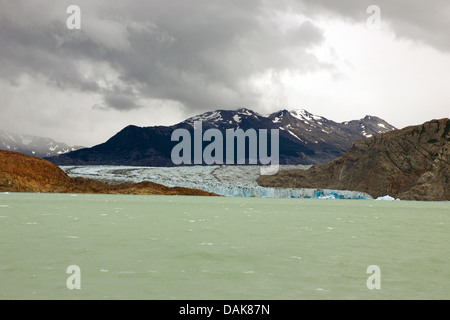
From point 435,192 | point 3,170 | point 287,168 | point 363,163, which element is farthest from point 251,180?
point 3,170

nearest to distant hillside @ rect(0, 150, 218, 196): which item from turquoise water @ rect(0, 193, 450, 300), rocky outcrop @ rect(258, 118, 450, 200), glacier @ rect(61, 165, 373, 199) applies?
glacier @ rect(61, 165, 373, 199)

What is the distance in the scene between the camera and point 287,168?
577ft

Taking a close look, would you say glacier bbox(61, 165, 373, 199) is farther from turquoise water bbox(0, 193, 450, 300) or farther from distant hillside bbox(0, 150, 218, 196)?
turquoise water bbox(0, 193, 450, 300)

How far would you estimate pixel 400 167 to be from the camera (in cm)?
13638

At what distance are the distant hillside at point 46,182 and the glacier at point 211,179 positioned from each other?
5.16 meters

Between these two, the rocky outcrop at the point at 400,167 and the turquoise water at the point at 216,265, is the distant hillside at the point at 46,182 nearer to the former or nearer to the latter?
the rocky outcrop at the point at 400,167

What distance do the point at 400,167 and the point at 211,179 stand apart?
61.0 m

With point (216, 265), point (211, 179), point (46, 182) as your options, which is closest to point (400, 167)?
point (211, 179)

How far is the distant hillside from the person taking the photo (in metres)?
96.3

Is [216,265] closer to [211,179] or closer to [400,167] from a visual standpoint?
[400,167]

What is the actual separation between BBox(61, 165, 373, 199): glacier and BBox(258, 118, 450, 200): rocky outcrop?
27.2 ft

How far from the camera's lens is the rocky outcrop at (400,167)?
12438 cm

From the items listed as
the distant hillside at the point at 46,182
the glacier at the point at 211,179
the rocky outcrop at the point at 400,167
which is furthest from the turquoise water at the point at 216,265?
the rocky outcrop at the point at 400,167
